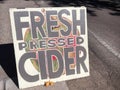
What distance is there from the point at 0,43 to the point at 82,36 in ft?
11.0

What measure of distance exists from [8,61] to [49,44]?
1712 mm

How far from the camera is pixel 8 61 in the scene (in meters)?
6.08

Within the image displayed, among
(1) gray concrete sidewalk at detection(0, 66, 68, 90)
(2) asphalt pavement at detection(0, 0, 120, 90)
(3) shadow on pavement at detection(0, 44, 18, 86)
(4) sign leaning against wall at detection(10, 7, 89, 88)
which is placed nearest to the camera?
(4) sign leaning against wall at detection(10, 7, 89, 88)

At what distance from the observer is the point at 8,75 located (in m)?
5.37

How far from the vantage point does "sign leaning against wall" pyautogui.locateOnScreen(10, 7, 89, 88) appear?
461 centimetres

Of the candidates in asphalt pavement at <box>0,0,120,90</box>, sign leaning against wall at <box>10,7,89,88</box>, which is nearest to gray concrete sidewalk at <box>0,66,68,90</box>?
asphalt pavement at <box>0,0,120,90</box>

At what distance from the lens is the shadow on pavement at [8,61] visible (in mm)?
5406

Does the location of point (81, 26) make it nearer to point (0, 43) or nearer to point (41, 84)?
point (41, 84)

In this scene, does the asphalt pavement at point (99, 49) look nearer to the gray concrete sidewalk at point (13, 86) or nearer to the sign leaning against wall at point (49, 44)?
the gray concrete sidewalk at point (13, 86)

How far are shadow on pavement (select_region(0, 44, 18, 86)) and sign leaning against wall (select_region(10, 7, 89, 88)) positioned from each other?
0.57 metres

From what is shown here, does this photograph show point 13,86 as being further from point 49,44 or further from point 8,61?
point 8,61

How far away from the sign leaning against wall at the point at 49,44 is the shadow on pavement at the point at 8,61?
0.57m

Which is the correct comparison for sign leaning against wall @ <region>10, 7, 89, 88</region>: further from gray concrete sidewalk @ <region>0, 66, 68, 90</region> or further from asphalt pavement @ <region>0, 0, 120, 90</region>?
asphalt pavement @ <region>0, 0, 120, 90</region>

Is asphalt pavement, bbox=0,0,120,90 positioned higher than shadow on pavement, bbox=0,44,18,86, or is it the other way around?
shadow on pavement, bbox=0,44,18,86
